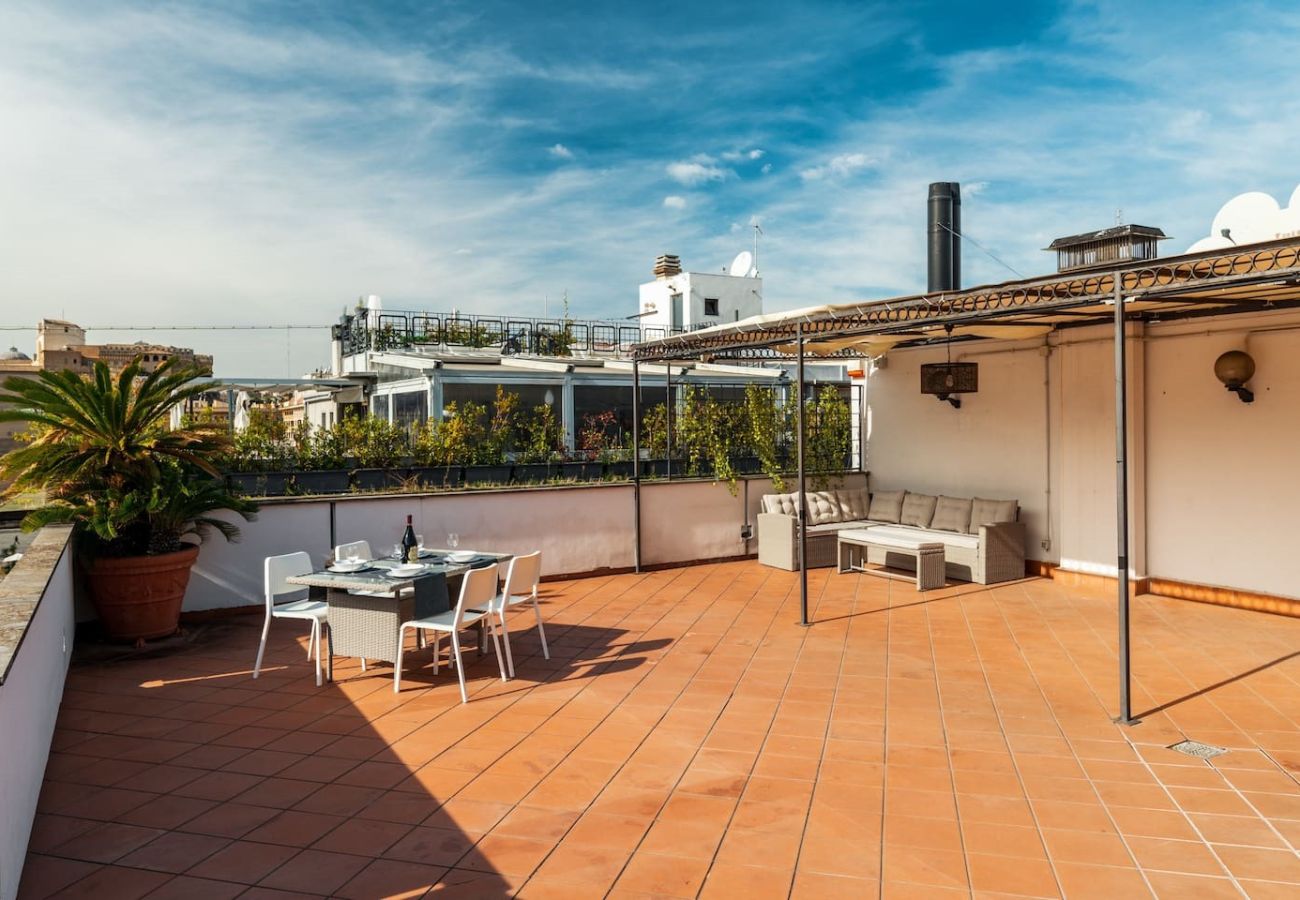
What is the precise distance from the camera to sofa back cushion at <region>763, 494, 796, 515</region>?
380 inches

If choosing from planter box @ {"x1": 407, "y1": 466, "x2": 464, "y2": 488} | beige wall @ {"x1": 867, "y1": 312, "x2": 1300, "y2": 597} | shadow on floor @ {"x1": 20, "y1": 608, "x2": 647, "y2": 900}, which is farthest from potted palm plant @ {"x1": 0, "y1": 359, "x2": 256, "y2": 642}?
beige wall @ {"x1": 867, "y1": 312, "x2": 1300, "y2": 597}

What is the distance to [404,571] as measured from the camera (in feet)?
17.8

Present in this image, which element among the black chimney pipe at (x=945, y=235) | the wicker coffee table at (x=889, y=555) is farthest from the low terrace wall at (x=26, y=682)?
the black chimney pipe at (x=945, y=235)

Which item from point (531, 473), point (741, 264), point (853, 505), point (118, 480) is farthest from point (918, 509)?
point (741, 264)

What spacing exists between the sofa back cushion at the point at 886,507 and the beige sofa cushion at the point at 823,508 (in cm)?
49

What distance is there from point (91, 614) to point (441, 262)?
11.6m

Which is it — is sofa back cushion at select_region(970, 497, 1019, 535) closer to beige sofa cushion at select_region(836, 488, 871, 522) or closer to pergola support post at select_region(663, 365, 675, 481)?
beige sofa cushion at select_region(836, 488, 871, 522)

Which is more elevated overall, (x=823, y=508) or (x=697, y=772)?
(x=823, y=508)

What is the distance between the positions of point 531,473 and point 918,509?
4.56 m

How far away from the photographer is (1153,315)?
7711 mm

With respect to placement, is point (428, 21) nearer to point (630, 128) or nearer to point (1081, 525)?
point (630, 128)

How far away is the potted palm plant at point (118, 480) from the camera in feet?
19.7

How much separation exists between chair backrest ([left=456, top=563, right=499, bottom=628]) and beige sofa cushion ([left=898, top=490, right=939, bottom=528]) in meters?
5.95

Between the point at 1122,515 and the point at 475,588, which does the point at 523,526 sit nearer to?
the point at 475,588
